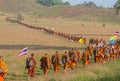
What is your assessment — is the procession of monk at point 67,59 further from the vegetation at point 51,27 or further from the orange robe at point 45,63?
the vegetation at point 51,27

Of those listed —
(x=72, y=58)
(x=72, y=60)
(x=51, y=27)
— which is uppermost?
(x=72, y=58)

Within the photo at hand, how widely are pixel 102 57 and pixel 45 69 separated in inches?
272

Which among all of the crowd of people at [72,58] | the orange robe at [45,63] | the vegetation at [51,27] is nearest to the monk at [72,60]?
the crowd of people at [72,58]

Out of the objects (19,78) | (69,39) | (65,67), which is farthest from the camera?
(69,39)

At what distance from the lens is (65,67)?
2489 cm

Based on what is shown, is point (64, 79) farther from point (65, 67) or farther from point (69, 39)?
point (69, 39)

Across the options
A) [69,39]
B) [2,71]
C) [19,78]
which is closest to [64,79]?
[2,71]

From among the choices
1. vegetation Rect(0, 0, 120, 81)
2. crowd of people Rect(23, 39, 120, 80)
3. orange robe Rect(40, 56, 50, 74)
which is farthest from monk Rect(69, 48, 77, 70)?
orange robe Rect(40, 56, 50, 74)

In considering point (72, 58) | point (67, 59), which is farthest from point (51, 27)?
point (67, 59)

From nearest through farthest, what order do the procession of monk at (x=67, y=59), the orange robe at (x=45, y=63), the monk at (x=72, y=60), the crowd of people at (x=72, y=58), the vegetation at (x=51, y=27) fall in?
1. the procession of monk at (x=67, y=59)
2. the orange robe at (x=45, y=63)
3. the crowd of people at (x=72, y=58)
4. the monk at (x=72, y=60)
5. the vegetation at (x=51, y=27)

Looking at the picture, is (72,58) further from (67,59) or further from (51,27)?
(51,27)

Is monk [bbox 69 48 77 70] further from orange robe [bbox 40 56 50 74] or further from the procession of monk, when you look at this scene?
orange robe [bbox 40 56 50 74]

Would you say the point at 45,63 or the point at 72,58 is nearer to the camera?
the point at 45,63

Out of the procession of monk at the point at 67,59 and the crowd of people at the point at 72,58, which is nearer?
the procession of monk at the point at 67,59
